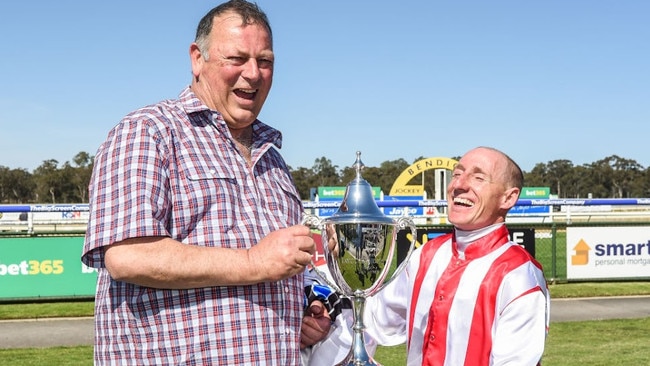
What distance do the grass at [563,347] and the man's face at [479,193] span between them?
14.4 ft

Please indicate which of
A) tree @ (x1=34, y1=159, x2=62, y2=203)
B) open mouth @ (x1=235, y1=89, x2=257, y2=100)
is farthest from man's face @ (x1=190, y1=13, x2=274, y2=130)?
tree @ (x1=34, y1=159, x2=62, y2=203)

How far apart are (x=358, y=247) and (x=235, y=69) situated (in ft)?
2.21

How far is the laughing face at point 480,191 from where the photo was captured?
3291 mm

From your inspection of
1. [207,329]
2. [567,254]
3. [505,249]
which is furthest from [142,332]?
[567,254]

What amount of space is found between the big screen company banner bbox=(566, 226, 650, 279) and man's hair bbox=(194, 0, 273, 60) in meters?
11.1

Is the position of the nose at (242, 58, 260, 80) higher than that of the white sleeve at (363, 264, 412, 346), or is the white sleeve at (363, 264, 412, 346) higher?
the nose at (242, 58, 260, 80)

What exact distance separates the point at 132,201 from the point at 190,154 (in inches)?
10.2

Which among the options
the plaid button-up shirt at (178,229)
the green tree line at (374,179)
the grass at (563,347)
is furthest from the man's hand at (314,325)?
the green tree line at (374,179)

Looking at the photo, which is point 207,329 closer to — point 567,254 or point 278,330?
point 278,330

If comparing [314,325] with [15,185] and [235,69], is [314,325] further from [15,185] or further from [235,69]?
[15,185]

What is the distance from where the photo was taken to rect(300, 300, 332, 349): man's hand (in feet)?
8.91

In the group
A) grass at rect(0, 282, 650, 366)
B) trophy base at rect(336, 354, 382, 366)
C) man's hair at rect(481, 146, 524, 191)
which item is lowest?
grass at rect(0, 282, 650, 366)

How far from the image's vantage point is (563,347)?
8.19m

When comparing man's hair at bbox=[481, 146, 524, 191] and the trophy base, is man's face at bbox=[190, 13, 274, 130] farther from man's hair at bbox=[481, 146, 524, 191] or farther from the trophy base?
man's hair at bbox=[481, 146, 524, 191]
